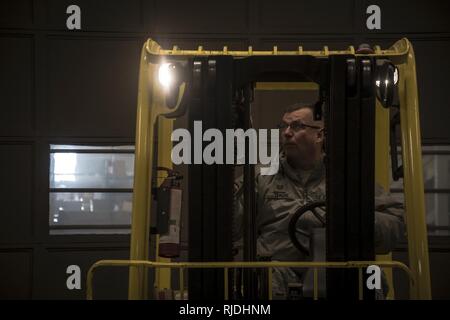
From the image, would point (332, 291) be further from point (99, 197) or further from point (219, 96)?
point (99, 197)

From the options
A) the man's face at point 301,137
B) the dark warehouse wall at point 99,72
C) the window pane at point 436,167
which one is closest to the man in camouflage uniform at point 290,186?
the man's face at point 301,137

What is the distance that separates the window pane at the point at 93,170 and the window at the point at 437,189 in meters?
3.02

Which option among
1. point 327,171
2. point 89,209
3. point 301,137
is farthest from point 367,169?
point 89,209

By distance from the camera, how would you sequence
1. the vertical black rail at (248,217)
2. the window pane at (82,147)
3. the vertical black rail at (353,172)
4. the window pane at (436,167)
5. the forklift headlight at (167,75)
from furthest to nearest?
the window pane at (436,167), the window pane at (82,147), the vertical black rail at (248,217), the forklift headlight at (167,75), the vertical black rail at (353,172)

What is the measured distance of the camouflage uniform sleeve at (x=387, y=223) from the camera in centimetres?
219

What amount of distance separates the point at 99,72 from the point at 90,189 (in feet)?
4.28

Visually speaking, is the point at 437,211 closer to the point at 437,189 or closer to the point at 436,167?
the point at 437,189

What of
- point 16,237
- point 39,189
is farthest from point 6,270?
point 39,189

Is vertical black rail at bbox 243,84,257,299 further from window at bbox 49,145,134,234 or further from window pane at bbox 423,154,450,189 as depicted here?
window pane at bbox 423,154,450,189

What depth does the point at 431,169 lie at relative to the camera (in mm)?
5902

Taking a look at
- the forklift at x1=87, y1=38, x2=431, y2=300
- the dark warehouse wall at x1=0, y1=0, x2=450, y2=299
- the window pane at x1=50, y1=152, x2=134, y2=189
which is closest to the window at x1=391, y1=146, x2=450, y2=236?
the dark warehouse wall at x1=0, y1=0, x2=450, y2=299

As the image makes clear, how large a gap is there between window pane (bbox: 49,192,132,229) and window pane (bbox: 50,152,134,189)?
113 mm

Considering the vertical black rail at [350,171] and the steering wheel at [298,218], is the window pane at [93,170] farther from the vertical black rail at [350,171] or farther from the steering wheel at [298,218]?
the vertical black rail at [350,171]

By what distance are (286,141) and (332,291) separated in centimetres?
113
